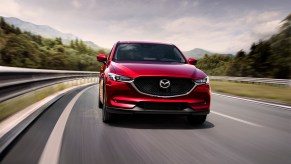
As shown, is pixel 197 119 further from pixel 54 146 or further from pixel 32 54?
pixel 32 54

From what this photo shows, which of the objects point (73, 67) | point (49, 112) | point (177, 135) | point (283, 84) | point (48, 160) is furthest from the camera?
point (73, 67)

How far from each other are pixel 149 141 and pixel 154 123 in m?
1.58

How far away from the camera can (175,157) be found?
4.03 m

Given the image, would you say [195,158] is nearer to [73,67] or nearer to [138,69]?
[138,69]

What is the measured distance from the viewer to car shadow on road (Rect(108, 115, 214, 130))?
20.2ft

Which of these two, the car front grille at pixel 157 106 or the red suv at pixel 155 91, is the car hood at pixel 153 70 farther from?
the car front grille at pixel 157 106

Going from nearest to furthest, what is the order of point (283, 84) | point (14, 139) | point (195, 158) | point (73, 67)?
point (195, 158)
point (14, 139)
point (283, 84)
point (73, 67)

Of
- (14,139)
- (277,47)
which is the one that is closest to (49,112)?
(14,139)

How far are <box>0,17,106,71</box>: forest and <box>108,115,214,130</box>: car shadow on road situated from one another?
287 feet

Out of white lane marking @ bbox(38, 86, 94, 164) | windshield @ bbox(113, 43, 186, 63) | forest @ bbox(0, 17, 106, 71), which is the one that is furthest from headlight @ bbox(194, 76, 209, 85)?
forest @ bbox(0, 17, 106, 71)

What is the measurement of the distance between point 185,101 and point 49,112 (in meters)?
3.12

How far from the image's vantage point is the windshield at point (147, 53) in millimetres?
7263

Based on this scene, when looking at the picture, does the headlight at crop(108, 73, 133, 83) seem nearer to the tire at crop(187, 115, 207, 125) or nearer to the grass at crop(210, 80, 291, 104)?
the tire at crop(187, 115, 207, 125)

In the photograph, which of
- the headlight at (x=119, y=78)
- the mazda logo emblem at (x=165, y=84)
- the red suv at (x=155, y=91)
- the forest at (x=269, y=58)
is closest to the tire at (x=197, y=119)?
the red suv at (x=155, y=91)
